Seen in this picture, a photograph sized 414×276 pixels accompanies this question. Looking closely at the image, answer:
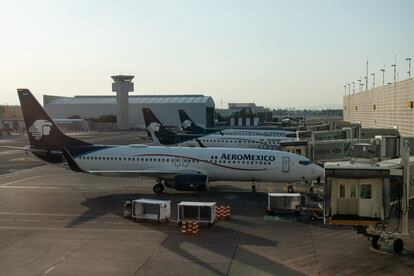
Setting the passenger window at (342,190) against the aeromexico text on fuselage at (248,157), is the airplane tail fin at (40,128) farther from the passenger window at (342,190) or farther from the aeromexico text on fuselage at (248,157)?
the passenger window at (342,190)

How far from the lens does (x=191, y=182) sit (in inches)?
1426

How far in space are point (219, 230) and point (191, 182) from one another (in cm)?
1062

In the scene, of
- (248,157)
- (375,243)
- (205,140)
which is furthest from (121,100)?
(375,243)

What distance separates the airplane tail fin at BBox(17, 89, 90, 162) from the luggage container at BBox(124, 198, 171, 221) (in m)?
14.7

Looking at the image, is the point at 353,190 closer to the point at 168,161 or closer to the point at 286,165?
the point at 286,165

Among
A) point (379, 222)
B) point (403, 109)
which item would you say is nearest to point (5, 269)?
point (379, 222)

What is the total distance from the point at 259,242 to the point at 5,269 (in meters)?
11.8

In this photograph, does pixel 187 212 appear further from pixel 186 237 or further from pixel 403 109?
pixel 403 109

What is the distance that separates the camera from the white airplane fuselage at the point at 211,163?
3697cm

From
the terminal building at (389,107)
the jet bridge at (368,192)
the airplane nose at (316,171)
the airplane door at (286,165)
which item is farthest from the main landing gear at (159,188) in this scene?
the terminal building at (389,107)

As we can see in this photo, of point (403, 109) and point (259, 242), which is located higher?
point (403, 109)

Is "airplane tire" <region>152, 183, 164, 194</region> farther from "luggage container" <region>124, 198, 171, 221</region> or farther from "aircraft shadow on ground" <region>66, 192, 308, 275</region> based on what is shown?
"luggage container" <region>124, 198, 171, 221</region>

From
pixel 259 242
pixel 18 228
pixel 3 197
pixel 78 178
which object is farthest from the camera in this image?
pixel 78 178

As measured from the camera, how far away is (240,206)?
33.0 meters
